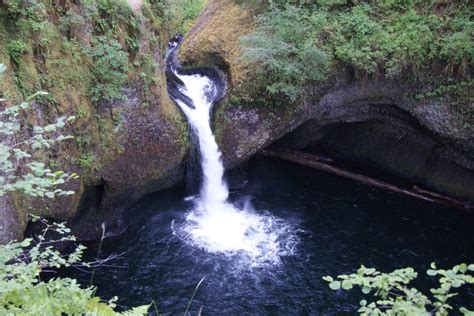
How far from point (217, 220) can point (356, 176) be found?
16.1 feet

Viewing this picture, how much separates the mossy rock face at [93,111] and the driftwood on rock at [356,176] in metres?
3.99

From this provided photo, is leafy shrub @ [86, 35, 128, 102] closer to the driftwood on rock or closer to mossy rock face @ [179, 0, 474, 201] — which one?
mossy rock face @ [179, 0, 474, 201]

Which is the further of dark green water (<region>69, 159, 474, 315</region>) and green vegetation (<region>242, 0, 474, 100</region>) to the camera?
green vegetation (<region>242, 0, 474, 100</region>)

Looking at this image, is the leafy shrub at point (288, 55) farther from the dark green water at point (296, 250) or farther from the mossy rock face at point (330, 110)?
the dark green water at point (296, 250)

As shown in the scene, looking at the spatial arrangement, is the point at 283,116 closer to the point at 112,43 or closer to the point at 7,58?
the point at 112,43

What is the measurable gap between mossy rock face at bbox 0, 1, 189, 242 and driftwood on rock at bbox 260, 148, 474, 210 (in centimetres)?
399

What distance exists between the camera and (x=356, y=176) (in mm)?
13023

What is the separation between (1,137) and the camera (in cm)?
663

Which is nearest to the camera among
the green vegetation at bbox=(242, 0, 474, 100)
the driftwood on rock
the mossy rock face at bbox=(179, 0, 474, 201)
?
the green vegetation at bbox=(242, 0, 474, 100)

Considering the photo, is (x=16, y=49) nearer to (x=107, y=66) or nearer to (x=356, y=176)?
(x=107, y=66)

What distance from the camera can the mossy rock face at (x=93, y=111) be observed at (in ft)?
25.0

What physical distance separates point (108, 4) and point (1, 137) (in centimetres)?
392

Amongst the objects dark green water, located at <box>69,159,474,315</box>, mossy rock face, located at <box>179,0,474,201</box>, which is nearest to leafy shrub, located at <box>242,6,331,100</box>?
mossy rock face, located at <box>179,0,474,201</box>

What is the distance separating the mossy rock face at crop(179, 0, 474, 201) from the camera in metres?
11.1
